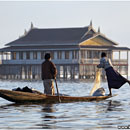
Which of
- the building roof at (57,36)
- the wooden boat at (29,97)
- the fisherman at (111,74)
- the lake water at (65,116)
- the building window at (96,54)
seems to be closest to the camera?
the lake water at (65,116)

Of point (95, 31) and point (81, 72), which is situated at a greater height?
point (95, 31)

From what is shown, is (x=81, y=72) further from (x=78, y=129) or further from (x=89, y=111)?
(x=78, y=129)

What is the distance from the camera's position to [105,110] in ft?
58.7

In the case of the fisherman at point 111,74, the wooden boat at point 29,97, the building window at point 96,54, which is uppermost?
the fisherman at point 111,74

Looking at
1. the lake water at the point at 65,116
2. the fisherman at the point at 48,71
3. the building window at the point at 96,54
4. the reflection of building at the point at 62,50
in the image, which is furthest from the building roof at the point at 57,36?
the lake water at the point at 65,116

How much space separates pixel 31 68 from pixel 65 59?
5.17 metres

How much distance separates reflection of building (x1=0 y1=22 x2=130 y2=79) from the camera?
2581 inches

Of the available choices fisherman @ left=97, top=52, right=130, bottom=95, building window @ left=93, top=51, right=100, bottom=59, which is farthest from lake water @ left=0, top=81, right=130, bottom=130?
building window @ left=93, top=51, right=100, bottom=59

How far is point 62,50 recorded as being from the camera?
65.6 meters

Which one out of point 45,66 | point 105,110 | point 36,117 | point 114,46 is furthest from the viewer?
point 114,46

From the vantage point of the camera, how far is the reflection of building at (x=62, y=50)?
215 feet

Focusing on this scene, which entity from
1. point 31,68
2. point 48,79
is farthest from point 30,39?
point 48,79

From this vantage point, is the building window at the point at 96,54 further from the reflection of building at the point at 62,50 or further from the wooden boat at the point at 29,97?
the wooden boat at the point at 29,97

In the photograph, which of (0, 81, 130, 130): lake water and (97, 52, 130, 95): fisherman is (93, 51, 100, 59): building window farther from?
(0, 81, 130, 130): lake water
